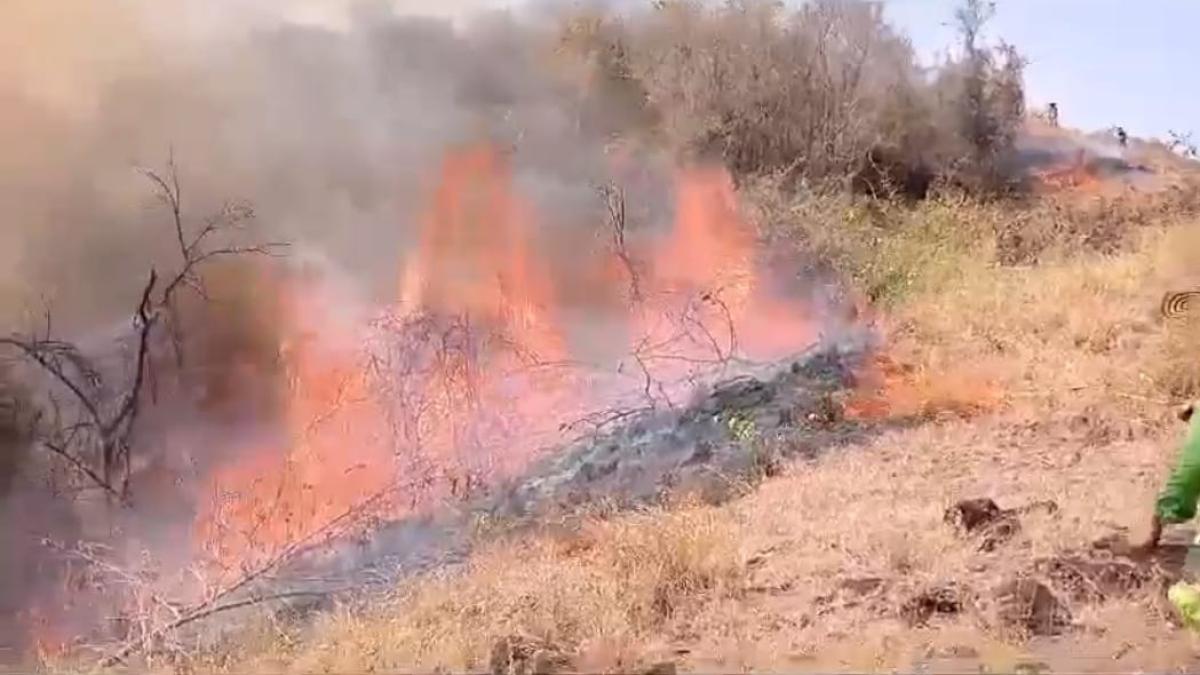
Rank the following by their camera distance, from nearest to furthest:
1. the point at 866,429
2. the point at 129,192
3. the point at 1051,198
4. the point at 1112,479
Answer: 1. the point at 1112,479
2. the point at 866,429
3. the point at 129,192
4. the point at 1051,198

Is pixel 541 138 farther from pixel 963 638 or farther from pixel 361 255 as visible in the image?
pixel 963 638

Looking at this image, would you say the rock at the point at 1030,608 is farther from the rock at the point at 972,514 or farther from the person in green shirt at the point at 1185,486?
the rock at the point at 972,514

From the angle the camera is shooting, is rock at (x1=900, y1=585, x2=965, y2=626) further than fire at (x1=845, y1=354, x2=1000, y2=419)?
No

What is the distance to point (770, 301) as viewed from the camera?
13156 mm

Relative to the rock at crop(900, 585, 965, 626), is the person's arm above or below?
above

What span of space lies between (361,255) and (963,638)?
8.16 metres

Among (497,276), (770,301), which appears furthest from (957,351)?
(497,276)

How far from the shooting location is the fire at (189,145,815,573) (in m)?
10.1

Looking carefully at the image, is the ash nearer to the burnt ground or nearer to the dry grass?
the burnt ground

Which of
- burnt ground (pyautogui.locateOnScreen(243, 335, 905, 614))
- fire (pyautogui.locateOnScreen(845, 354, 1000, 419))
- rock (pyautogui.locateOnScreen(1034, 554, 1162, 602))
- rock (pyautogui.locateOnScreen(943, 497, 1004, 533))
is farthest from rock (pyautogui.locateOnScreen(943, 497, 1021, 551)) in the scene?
fire (pyautogui.locateOnScreen(845, 354, 1000, 419))

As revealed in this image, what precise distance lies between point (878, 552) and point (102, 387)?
6816 mm

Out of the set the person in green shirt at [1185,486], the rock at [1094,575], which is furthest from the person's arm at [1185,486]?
the rock at [1094,575]

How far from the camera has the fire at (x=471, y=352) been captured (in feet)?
33.1

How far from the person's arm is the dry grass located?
434mm
